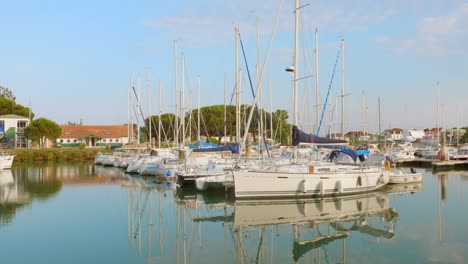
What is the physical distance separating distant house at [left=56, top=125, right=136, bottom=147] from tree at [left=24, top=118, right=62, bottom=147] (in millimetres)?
14565

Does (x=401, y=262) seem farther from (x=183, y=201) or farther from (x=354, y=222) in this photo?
(x=183, y=201)

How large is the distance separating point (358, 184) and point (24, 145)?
68.3 meters

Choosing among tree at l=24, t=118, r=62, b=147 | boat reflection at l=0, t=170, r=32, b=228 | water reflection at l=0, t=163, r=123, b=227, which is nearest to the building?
tree at l=24, t=118, r=62, b=147

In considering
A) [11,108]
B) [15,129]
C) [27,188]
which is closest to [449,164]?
[27,188]

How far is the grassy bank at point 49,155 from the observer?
6197 centimetres

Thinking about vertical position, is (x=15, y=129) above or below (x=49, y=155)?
above

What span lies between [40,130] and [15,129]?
6.93m

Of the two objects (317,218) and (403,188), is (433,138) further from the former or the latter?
(317,218)

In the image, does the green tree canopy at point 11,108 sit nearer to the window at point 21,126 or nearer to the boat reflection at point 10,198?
the window at point 21,126

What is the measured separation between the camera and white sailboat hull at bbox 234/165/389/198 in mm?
21719

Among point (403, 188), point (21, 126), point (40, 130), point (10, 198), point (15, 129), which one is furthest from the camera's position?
point (21, 126)

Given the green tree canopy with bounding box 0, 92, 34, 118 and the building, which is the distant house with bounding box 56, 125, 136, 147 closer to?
the green tree canopy with bounding box 0, 92, 34, 118

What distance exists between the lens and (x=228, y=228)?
17312 millimetres

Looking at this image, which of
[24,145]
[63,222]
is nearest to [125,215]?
[63,222]
